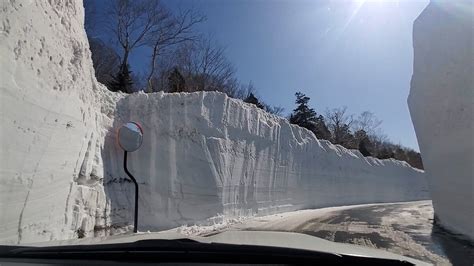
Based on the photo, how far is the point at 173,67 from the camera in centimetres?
3350

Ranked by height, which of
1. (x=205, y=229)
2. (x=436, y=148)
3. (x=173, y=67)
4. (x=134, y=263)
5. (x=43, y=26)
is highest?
(x=173, y=67)

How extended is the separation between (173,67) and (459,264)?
2919cm

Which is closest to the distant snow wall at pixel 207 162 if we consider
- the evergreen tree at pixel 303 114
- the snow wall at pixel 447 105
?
the snow wall at pixel 447 105

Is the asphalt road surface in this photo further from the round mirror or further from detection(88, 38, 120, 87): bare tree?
detection(88, 38, 120, 87): bare tree

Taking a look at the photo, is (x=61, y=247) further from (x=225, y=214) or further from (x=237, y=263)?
(x=225, y=214)

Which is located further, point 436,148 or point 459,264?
point 436,148

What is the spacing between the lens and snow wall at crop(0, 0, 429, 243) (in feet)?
22.1

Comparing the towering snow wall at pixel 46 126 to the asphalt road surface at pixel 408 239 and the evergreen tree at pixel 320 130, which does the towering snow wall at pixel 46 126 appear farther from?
the evergreen tree at pixel 320 130

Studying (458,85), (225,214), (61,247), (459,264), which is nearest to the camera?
(61,247)

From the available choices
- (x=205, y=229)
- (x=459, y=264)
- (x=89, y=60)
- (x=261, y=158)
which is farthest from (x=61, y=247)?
(x=261, y=158)

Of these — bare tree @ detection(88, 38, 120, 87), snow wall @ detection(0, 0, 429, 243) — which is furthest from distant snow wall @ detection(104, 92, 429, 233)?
bare tree @ detection(88, 38, 120, 87)

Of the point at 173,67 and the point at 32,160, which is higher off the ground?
the point at 173,67

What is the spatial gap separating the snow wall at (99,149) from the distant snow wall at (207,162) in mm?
39

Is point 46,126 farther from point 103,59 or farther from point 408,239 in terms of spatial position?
point 103,59
